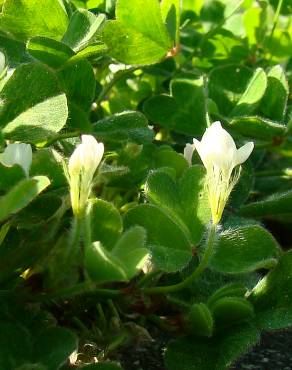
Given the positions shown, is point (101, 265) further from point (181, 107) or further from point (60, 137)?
point (181, 107)

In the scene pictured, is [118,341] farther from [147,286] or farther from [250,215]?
[250,215]

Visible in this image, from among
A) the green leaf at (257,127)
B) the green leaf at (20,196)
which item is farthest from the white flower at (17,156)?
the green leaf at (257,127)

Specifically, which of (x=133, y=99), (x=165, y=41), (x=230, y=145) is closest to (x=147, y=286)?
(x=230, y=145)

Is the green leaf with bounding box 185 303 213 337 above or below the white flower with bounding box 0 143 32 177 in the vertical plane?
below

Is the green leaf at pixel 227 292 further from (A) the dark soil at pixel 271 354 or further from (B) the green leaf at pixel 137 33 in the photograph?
(B) the green leaf at pixel 137 33

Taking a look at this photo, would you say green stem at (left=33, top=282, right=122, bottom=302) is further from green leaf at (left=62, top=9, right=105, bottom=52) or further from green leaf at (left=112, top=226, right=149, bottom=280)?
green leaf at (left=62, top=9, right=105, bottom=52)

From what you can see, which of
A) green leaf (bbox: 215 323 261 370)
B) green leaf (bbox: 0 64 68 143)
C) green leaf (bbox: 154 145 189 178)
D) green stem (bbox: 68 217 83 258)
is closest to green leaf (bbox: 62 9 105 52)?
green leaf (bbox: 0 64 68 143)
